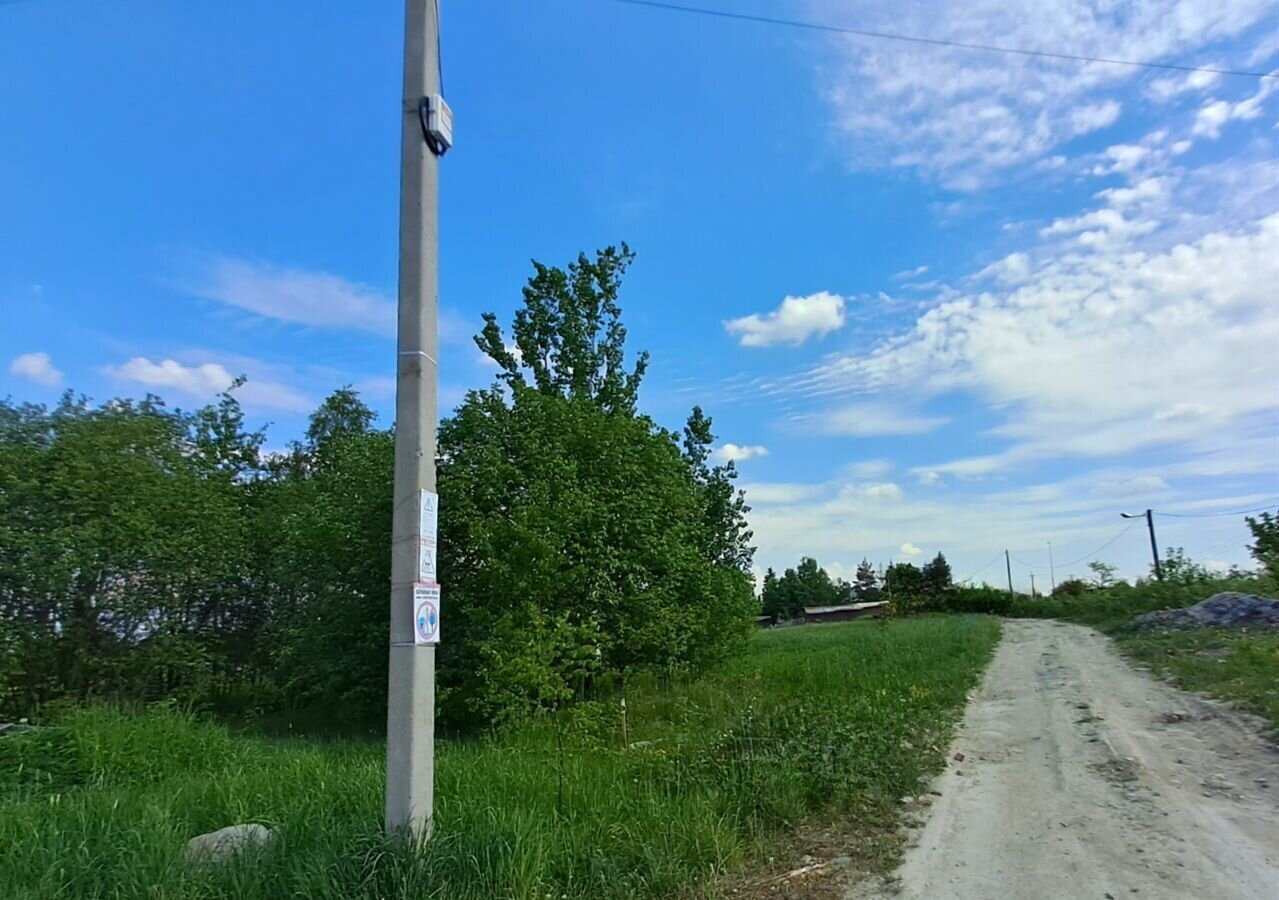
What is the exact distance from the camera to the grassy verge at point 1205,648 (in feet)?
34.3

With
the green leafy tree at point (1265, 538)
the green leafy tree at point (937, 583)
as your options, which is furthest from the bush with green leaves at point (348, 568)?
the green leafy tree at point (937, 583)

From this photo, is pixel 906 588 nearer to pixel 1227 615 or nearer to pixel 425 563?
pixel 1227 615

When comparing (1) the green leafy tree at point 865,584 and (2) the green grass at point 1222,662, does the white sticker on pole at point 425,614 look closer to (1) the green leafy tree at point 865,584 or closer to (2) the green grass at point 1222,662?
(2) the green grass at point 1222,662

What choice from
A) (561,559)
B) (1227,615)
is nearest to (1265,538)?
(1227,615)

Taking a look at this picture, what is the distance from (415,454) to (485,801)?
2.43 m

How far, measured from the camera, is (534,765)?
22.7 ft

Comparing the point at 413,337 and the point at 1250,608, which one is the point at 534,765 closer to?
the point at 413,337

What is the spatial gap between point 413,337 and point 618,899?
331 centimetres

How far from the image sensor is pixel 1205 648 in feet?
53.5

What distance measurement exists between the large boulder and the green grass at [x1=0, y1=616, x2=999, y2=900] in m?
14.7

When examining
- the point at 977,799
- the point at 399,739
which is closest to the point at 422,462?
the point at 399,739

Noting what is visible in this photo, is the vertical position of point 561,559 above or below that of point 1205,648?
above

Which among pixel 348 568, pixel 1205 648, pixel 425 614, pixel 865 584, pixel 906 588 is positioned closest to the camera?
pixel 425 614

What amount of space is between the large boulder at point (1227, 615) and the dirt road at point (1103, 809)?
11.6 metres
